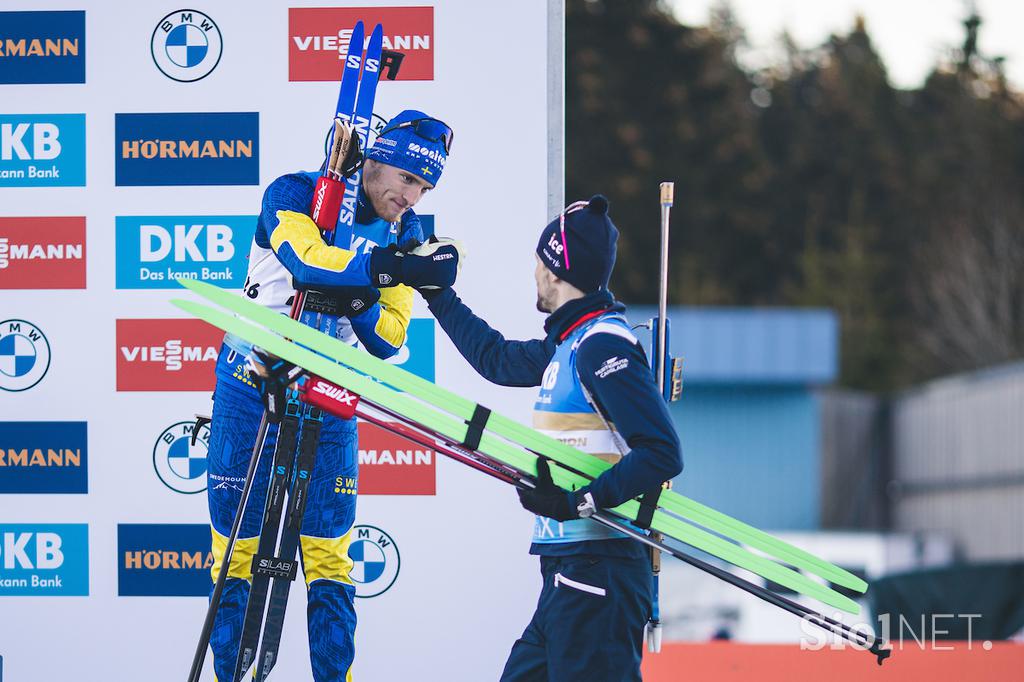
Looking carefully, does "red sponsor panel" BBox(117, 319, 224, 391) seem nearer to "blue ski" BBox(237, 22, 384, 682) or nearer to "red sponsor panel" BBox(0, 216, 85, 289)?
"red sponsor panel" BBox(0, 216, 85, 289)

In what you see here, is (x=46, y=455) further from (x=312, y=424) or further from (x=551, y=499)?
(x=551, y=499)

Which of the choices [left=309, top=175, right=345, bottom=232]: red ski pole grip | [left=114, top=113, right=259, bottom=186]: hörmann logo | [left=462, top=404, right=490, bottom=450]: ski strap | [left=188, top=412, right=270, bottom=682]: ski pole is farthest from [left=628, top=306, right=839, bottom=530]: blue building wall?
[left=462, top=404, right=490, bottom=450]: ski strap

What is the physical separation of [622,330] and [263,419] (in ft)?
3.70

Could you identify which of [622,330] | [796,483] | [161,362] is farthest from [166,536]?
[796,483]

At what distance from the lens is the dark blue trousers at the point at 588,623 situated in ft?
10.6

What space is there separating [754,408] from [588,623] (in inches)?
697

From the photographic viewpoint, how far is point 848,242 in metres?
34.4

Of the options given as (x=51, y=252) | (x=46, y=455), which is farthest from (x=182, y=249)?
(x=46, y=455)

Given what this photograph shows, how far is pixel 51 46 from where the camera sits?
4996 millimetres

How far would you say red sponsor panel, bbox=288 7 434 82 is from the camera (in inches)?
193

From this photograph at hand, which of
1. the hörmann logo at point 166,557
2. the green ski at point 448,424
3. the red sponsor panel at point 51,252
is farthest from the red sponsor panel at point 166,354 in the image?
the green ski at point 448,424

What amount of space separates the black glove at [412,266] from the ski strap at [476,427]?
464 mm

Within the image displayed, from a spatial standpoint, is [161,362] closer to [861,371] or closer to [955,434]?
[955,434]

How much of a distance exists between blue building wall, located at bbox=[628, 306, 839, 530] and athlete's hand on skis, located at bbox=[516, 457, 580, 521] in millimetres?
15766
